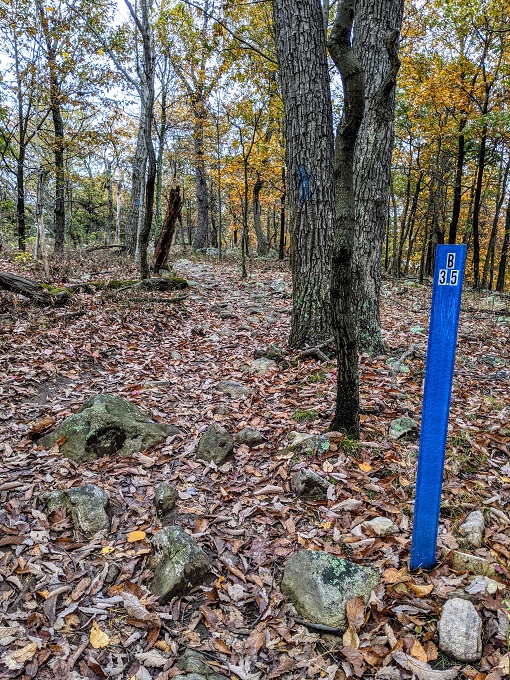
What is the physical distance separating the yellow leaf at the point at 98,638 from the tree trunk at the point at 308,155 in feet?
13.8

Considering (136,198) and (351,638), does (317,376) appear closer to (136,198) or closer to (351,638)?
(351,638)

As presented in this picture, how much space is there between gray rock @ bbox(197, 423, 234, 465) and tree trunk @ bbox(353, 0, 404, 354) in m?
2.63

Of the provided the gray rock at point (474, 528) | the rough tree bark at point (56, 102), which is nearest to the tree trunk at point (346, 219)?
the gray rock at point (474, 528)

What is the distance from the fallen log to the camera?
23.9 ft

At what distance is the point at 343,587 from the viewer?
2.44 m

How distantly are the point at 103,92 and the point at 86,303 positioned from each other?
10562mm

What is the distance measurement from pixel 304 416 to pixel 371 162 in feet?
11.3

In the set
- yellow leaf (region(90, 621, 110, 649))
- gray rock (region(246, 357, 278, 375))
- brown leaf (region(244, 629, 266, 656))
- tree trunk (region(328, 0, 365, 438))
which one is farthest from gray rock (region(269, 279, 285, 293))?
yellow leaf (region(90, 621, 110, 649))

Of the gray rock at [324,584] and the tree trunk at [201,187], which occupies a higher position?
the tree trunk at [201,187]

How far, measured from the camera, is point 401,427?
395cm

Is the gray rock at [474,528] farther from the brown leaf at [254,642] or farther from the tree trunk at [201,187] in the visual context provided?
the tree trunk at [201,187]

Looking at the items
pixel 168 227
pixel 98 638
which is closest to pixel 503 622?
pixel 98 638

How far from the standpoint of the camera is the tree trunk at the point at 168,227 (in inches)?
433

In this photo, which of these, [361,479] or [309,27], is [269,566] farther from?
[309,27]
